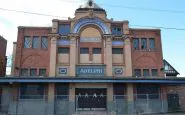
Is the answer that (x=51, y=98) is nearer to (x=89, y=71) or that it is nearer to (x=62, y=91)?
(x=62, y=91)

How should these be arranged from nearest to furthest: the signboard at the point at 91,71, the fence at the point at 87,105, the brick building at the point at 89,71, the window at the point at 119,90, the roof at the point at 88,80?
the roof at the point at 88,80 < the fence at the point at 87,105 < the brick building at the point at 89,71 < the window at the point at 119,90 < the signboard at the point at 91,71

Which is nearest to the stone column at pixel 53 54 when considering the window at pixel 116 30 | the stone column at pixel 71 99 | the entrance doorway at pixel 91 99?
the stone column at pixel 71 99

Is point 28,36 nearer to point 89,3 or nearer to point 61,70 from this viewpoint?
point 61,70

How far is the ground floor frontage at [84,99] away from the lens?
3117 centimetres

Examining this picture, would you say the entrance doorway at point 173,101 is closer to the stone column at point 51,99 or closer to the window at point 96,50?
the window at point 96,50

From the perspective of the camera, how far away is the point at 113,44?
3472 centimetres

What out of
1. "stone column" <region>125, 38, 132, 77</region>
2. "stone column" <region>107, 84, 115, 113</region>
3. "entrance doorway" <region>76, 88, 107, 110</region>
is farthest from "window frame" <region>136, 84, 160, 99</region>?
"entrance doorway" <region>76, 88, 107, 110</region>

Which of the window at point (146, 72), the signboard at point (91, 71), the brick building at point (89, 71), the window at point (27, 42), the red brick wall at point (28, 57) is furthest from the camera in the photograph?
the window at point (27, 42)

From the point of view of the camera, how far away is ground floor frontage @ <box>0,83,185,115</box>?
31.2 m

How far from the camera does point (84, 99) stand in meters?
32.3

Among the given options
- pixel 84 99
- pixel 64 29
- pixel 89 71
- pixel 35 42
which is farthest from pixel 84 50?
pixel 35 42

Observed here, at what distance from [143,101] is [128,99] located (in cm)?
195

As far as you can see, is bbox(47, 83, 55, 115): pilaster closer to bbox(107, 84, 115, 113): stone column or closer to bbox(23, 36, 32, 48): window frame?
bbox(23, 36, 32, 48): window frame

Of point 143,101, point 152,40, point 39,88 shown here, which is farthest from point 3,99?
point 152,40
